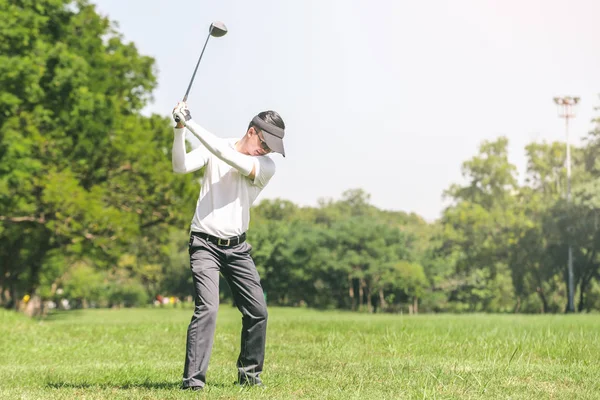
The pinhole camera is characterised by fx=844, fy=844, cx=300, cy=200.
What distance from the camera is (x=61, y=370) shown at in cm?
946

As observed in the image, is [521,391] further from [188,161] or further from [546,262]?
[546,262]

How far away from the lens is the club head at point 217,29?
25.8 ft

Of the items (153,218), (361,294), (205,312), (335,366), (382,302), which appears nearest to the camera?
(205,312)

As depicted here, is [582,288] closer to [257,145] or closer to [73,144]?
[73,144]

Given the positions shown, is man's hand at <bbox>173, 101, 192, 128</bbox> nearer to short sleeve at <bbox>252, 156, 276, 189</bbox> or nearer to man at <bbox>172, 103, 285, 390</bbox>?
man at <bbox>172, 103, 285, 390</bbox>

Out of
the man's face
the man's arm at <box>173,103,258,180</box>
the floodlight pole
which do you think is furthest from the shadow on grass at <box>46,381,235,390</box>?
the floodlight pole

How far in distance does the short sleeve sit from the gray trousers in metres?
0.56

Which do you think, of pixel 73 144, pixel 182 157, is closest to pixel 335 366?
pixel 182 157

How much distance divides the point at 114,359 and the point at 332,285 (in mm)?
67625

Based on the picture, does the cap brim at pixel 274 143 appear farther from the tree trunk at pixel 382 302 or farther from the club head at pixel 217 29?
the tree trunk at pixel 382 302

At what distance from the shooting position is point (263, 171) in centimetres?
729

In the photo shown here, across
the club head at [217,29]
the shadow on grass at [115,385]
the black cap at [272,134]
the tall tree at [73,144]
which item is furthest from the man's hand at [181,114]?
the tall tree at [73,144]

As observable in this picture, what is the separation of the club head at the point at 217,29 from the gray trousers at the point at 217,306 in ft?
6.53

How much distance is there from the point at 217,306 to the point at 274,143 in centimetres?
148
